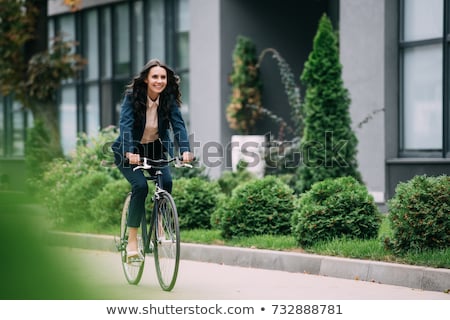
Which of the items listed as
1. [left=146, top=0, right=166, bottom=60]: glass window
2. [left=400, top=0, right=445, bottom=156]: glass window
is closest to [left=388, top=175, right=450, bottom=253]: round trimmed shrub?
[left=400, top=0, right=445, bottom=156]: glass window

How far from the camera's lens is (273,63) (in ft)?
65.1

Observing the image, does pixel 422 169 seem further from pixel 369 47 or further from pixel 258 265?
pixel 258 265

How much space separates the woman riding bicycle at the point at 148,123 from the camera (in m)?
7.44

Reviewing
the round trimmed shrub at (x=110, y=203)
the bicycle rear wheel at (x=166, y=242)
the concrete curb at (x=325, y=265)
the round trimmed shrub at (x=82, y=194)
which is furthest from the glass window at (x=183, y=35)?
the bicycle rear wheel at (x=166, y=242)

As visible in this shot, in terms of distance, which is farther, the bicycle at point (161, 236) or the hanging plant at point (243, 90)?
the hanging plant at point (243, 90)

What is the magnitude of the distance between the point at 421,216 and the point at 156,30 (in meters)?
14.2

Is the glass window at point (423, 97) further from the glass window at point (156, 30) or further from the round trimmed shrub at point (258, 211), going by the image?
the glass window at point (156, 30)

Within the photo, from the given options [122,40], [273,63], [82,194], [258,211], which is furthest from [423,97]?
[122,40]

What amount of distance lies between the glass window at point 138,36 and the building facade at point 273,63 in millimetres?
25

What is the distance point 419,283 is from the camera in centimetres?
781

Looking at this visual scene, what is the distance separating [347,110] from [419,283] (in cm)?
705

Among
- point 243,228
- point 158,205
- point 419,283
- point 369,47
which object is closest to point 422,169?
point 369,47

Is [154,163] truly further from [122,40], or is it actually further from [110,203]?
[122,40]

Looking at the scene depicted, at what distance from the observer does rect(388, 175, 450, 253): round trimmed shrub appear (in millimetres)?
8172
